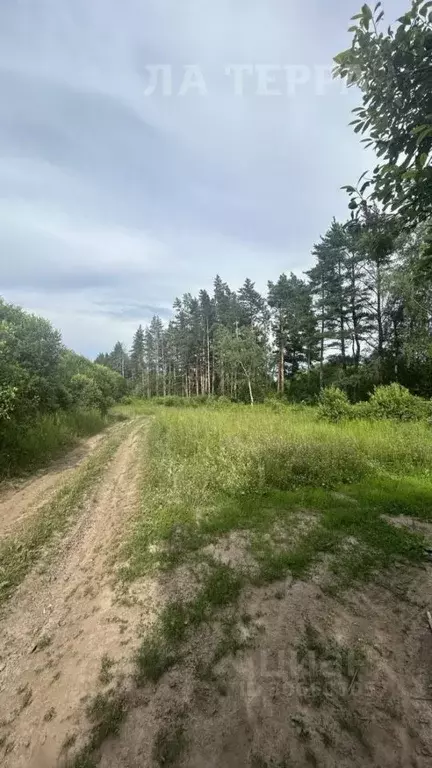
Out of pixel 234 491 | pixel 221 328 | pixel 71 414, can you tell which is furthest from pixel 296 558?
pixel 221 328

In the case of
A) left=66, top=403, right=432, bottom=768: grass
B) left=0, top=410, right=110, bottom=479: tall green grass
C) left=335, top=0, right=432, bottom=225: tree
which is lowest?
left=66, top=403, right=432, bottom=768: grass

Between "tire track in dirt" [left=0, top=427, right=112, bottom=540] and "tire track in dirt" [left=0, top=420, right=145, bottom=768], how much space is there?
1602 millimetres

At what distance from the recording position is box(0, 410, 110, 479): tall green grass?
895cm

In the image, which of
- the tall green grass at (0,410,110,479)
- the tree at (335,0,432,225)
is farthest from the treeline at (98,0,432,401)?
the tall green grass at (0,410,110,479)

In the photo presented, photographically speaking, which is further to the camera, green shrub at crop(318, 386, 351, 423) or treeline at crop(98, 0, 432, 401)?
green shrub at crop(318, 386, 351, 423)

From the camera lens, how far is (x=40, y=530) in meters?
5.40

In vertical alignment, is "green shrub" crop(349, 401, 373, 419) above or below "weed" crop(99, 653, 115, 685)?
above

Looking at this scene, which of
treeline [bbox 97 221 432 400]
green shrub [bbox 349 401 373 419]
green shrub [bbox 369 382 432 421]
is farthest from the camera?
treeline [bbox 97 221 432 400]

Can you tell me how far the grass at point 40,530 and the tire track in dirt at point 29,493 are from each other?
23 cm

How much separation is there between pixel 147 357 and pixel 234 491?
209 feet

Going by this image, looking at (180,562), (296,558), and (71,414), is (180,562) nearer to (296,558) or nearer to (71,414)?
(296,558)

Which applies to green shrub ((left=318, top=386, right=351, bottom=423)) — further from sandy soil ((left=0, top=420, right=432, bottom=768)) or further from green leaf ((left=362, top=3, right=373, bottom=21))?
green leaf ((left=362, top=3, right=373, bottom=21))

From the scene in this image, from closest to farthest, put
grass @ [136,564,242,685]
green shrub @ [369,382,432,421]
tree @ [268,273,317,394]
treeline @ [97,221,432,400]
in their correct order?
grass @ [136,564,242,685] < green shrub @ [369,382,432,421] < treeline @ [97,221,432,400] < tree @ [268,273,317,394]

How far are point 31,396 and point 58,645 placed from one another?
9969 millimetres
